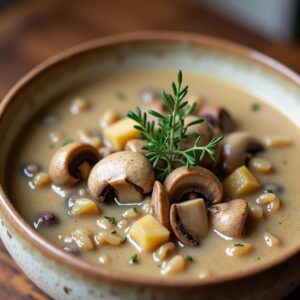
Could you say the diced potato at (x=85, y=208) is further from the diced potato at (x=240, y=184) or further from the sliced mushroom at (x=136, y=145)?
the diced potato at (x=240, y=184)

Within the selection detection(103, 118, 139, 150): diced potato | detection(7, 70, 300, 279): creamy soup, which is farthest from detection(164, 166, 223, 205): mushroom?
detection(103, 118, 139, 150): diced potato

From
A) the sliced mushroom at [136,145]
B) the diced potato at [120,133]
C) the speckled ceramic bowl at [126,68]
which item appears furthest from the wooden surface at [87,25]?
the sliced mushroom at [136,145]

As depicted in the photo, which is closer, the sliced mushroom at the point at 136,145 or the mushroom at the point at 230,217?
the mushroom at the point at 230,217

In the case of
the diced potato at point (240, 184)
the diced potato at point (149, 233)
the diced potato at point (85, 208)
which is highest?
the diced potato at point (240, 184)

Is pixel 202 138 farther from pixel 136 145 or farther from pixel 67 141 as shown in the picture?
pixel 67 141

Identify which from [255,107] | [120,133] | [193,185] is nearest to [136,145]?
[120,133]

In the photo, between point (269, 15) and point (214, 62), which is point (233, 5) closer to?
point (269, 15)

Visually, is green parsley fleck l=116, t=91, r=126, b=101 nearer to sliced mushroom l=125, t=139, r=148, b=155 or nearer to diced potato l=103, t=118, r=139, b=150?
diced potato l=103, t=118, r=139, b=150

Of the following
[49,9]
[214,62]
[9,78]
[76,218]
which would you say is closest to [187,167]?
[76,218]
